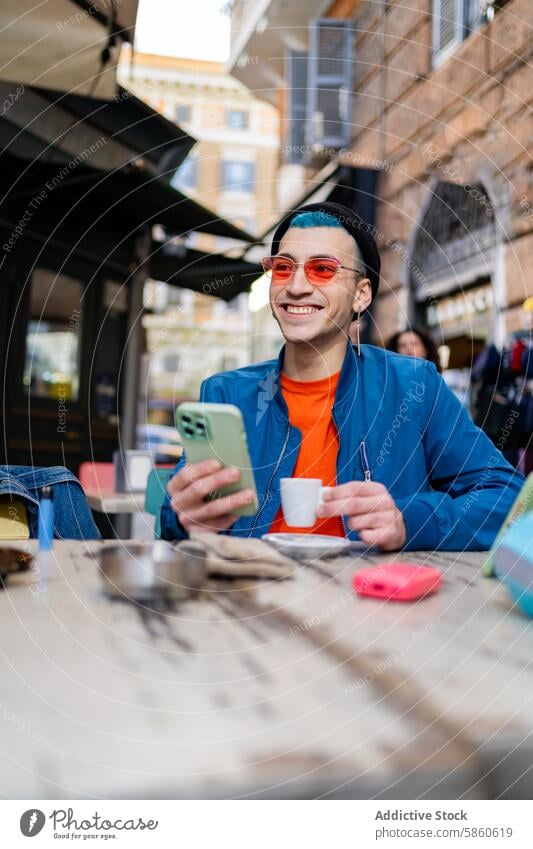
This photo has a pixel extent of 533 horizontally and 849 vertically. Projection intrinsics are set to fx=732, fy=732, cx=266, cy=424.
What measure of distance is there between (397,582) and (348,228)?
0.78 metres

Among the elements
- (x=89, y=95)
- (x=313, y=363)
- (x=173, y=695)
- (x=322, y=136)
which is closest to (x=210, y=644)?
(x=173, y=695)

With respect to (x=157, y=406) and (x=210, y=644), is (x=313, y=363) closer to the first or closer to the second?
(x=210, y=644)

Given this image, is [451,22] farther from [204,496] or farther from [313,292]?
[204,496]

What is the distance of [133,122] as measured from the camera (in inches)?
162

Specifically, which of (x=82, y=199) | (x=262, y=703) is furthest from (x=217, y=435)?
(x=82, y=199)

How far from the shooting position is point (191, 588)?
69 centimetres

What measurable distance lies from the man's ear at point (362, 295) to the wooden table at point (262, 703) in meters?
0.82

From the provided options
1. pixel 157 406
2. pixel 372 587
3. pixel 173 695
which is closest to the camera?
pixel 173 695

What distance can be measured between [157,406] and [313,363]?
530 cm

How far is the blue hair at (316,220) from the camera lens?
4.09 feet

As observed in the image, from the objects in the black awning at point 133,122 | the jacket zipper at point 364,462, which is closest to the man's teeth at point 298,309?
the jacket zipper at point 364,462

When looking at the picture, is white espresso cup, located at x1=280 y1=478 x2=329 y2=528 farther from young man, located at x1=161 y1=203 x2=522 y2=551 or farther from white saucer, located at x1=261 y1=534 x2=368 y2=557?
young man, located at x1=161 y1=203 x2=522 y2=551

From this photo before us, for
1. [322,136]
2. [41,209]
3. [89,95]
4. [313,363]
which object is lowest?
[313,363]

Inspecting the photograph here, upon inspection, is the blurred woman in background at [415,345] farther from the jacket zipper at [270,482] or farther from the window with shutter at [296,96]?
the window with shutter at [296,96]
